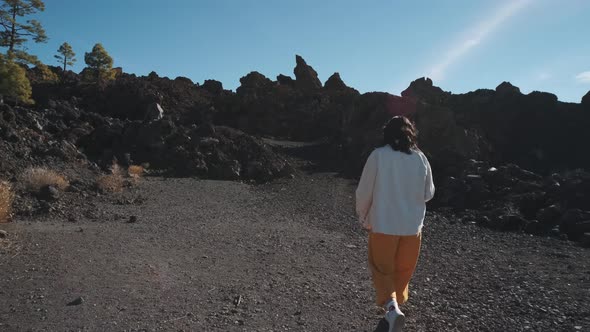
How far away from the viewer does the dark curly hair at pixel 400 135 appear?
400 cm

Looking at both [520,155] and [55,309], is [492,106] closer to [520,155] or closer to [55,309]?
[520,155]

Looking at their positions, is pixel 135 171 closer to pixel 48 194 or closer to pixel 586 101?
pixel 48 194

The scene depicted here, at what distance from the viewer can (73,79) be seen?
45844 millimetres

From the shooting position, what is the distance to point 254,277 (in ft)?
20.3

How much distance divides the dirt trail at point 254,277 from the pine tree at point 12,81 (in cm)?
2349

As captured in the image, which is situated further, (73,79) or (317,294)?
(73,79)

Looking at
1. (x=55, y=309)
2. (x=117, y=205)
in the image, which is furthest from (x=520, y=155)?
(x=55, y=309)

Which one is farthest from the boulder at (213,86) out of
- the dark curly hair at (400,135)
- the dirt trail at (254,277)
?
the dark curly hair at (400,135)

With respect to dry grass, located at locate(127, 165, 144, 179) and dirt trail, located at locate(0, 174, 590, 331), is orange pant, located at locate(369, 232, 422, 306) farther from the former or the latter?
dry grass, located at locate(127, 165, 144, 179)

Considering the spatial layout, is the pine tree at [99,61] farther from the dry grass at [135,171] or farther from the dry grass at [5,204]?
the dry grass at [5,204]

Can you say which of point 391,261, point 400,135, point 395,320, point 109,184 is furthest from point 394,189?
point 109,184

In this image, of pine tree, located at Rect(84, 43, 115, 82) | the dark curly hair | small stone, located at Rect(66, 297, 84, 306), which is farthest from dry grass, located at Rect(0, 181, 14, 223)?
pine tree, located at Rect(84, 43, 115, 82)

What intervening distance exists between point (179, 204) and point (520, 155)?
22.7 metres

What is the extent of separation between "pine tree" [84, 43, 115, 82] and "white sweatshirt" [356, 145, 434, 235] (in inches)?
1955
